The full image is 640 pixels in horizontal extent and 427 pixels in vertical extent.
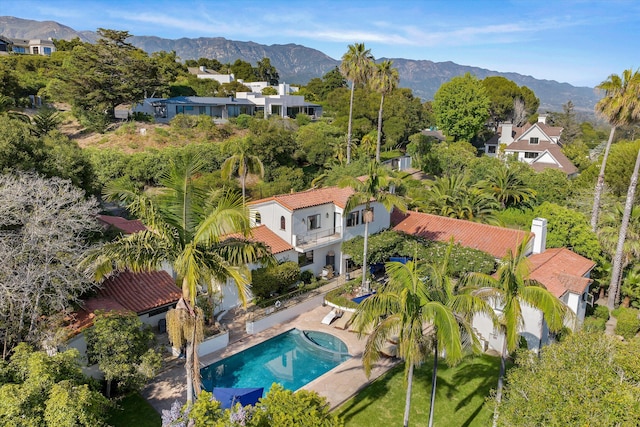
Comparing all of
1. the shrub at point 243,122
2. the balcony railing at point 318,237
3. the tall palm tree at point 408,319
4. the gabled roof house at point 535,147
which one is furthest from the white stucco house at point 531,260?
the shrub at point 243,122

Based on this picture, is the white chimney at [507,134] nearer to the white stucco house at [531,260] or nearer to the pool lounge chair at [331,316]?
the white stucco house at [531,260]

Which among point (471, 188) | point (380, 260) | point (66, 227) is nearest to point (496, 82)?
point (471, 188)

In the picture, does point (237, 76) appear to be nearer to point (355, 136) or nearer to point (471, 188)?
point (355, 136)

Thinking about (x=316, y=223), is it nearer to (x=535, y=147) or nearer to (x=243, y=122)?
(x=243, y=122)

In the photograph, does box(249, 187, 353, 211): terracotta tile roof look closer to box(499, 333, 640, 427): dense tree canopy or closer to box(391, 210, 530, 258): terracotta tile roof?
box(391, 210, 530, 258): terracotta tile roof

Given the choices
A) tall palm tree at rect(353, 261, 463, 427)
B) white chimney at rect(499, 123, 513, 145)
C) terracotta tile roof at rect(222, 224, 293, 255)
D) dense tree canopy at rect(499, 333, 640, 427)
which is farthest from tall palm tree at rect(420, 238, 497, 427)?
white chimney at rect(499, 123, 513, 145)
